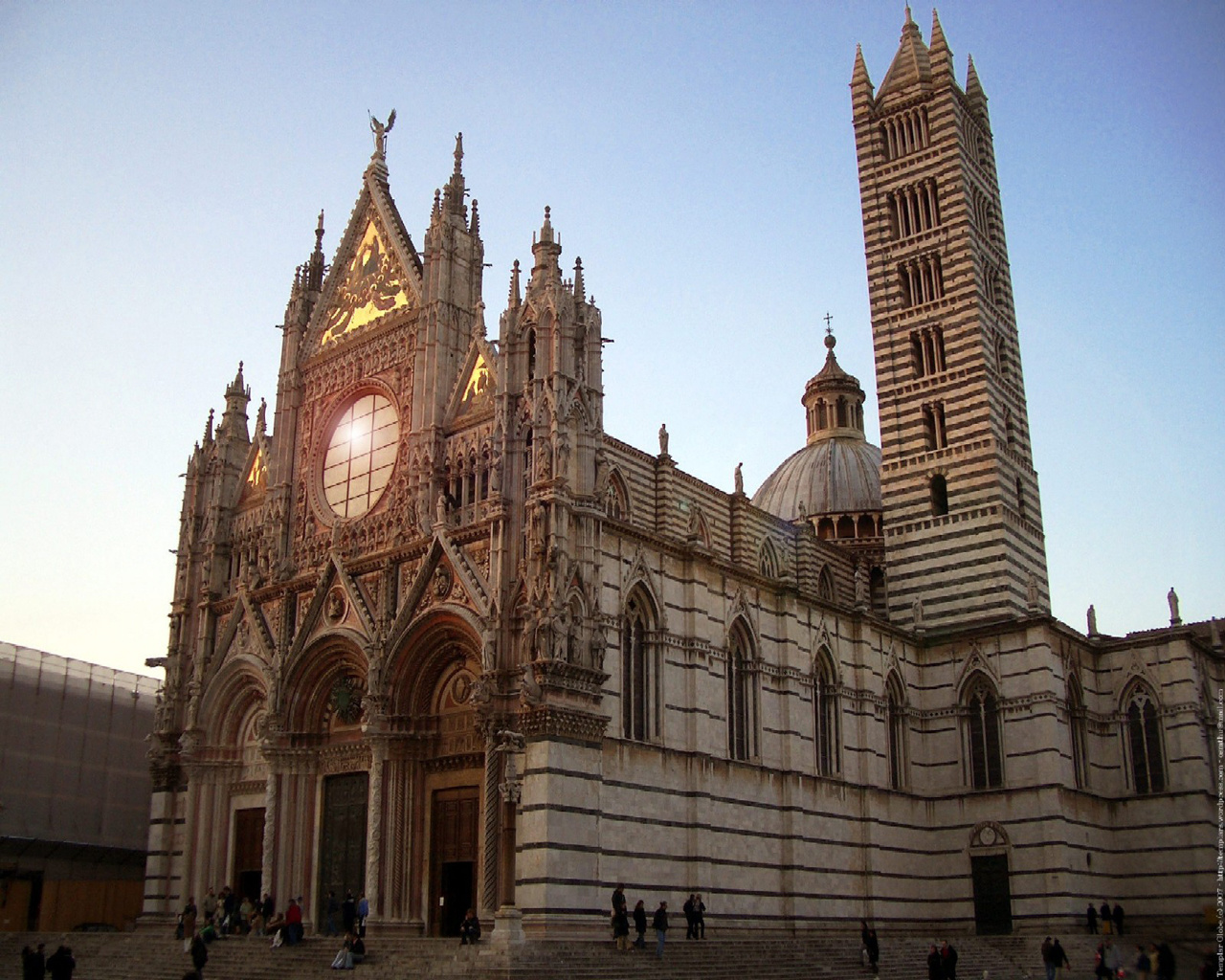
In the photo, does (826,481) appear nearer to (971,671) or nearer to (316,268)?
(971,671)

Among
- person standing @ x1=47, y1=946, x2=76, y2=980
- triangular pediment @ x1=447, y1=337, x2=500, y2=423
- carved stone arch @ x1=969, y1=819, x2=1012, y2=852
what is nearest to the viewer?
person standing @ x1=47, y1=946, x2=76, y2=980

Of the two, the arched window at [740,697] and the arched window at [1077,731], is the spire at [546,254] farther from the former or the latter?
the arched window at [1077,731]

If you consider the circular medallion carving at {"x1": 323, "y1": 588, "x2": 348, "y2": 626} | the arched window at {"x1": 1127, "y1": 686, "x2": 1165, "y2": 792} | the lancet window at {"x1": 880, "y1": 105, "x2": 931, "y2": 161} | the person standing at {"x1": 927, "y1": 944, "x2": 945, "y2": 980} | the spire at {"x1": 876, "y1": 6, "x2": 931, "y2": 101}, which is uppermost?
the spire at {"x1": 876, "y1": 6, "x2": 931, "y2": 101}

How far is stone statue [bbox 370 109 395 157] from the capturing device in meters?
34.6

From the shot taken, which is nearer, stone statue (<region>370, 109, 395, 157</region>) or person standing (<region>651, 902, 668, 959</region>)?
person standing (<region>651, 902, 668, 959</region>)

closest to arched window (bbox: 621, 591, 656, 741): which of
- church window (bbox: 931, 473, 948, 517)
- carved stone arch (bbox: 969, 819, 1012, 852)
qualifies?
carved stone arch (bbox: 969, 819, 1012, 852)

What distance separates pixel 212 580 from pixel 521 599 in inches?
450

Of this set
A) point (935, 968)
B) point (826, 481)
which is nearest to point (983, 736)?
point (935, 968)

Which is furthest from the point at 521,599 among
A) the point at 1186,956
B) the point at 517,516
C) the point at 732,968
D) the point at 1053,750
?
the point at 1186,956

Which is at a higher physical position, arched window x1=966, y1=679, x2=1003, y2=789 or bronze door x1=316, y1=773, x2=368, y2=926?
arched window x1=966, y1=679, x2=1003, y2=789

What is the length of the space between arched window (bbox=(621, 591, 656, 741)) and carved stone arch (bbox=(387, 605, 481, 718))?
3.24 metres

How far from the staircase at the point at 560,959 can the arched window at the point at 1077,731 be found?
5172 mm

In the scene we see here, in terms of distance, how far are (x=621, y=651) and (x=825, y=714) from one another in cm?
865

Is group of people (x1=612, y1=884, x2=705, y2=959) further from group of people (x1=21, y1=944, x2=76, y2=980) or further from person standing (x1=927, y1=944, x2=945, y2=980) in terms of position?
group of people (x1=21, y1=944, x2=76, y2=980)
